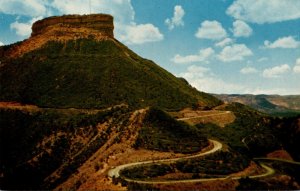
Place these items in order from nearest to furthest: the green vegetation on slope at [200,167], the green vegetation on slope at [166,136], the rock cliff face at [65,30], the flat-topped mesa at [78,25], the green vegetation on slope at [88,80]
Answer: the green vegetation on slope at [200,167], the green vegetation on slope at [166,136], the green vegetation on slope at [88,80], the rock cliff face at [65,30], the flat-topped mesa at [78,25]

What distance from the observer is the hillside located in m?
108

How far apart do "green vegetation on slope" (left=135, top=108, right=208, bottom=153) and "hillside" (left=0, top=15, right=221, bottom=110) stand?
20881mm

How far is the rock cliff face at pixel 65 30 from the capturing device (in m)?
131

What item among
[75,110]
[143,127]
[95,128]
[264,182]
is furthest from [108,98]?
[264,182]

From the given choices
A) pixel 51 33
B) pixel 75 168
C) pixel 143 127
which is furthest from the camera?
pixel 51 33

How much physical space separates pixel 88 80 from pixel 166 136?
37.6m

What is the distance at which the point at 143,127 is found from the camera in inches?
3145

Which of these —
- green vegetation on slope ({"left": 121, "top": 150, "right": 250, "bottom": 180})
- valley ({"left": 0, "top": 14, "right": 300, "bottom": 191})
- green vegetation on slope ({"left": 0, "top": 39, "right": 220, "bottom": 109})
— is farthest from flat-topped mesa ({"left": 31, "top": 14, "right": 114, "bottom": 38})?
green vegetation on slope ({"left": 121, "top": 150, "right": 250, "bottom": 180})

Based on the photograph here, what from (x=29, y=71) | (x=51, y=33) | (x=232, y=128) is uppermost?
(x=51, y=33)

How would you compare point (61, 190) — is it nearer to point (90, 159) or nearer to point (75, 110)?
point (90, 159)

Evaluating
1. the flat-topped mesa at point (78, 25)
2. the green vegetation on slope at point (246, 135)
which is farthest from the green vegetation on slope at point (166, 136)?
the flat-topped mesa at point (78, 25)

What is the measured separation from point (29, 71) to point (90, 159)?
51.6 m

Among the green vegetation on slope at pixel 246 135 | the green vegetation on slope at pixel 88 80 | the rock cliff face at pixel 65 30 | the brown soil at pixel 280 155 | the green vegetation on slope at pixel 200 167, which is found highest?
the rock cliff face at pixel 65 30

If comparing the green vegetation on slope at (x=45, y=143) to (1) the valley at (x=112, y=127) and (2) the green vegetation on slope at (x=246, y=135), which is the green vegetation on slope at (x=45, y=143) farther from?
(2) the green vegetation on slope at (x=246, y=135)
